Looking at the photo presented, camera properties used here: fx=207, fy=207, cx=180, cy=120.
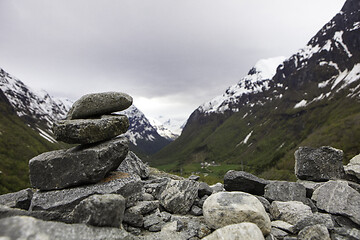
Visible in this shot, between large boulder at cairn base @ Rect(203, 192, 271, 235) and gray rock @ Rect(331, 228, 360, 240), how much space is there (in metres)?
2.76

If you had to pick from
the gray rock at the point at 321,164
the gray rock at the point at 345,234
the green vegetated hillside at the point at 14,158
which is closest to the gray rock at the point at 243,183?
the gray rock at the point at 345,234

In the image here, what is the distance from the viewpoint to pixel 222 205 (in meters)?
8.52

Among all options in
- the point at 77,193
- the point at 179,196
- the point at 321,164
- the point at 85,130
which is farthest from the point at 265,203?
Result: the point at 85,130

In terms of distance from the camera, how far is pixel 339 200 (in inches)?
408

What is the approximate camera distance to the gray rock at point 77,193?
855cm

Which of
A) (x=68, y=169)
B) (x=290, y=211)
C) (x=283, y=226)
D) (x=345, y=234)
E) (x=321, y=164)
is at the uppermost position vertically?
(x=321, y=164)

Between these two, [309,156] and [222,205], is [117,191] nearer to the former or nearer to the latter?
[222,205]

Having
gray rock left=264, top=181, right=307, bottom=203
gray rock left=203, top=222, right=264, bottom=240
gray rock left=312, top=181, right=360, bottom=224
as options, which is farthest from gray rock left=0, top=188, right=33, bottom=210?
gray rock left=312, top=181, right=360, bottom=224

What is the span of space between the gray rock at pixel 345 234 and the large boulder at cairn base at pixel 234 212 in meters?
2.76

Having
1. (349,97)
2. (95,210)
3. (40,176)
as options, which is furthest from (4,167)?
(349,97)

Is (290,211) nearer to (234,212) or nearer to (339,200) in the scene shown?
(339,200)

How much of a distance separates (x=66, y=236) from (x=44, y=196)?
4.83 m

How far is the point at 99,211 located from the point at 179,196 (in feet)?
17.0

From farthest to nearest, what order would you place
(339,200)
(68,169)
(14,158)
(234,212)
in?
(14,158)
(339,200)
(68,169)
(234,212)
